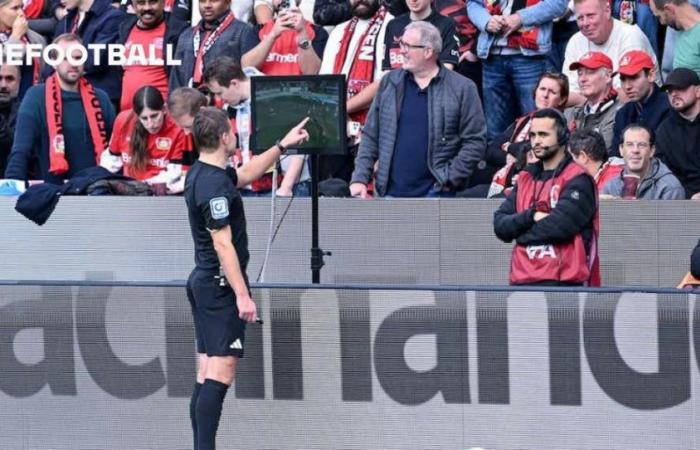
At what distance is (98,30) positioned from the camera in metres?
14.2

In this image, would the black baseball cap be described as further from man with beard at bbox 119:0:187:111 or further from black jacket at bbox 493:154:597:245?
man with beard at bbox 119:0:187:111

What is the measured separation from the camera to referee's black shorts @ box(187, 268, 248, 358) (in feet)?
30.0

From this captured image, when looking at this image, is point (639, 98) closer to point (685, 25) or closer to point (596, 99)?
point (596, 99)

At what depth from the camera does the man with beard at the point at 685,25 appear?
12.4m

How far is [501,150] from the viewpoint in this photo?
1199 cm

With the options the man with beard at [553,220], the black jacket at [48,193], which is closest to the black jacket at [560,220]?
the man with beard at [553,220]

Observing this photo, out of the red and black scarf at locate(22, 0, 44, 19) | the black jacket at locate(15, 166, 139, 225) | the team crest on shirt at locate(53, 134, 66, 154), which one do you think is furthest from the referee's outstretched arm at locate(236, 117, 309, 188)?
the red and black scarf at locate(22, 0, 44, 19)

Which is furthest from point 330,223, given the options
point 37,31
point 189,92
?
point 37,31

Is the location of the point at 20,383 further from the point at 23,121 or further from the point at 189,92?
the point at 23,121

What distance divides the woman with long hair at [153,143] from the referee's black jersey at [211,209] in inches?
117

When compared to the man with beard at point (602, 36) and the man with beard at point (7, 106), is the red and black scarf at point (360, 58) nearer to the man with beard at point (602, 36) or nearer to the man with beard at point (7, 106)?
the man with beard at point (602, 36)

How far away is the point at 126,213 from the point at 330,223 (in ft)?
4.96

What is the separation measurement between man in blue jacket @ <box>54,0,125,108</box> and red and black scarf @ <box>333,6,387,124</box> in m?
2.16

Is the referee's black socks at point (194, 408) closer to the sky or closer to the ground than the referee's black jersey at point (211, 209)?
closer to the ground
